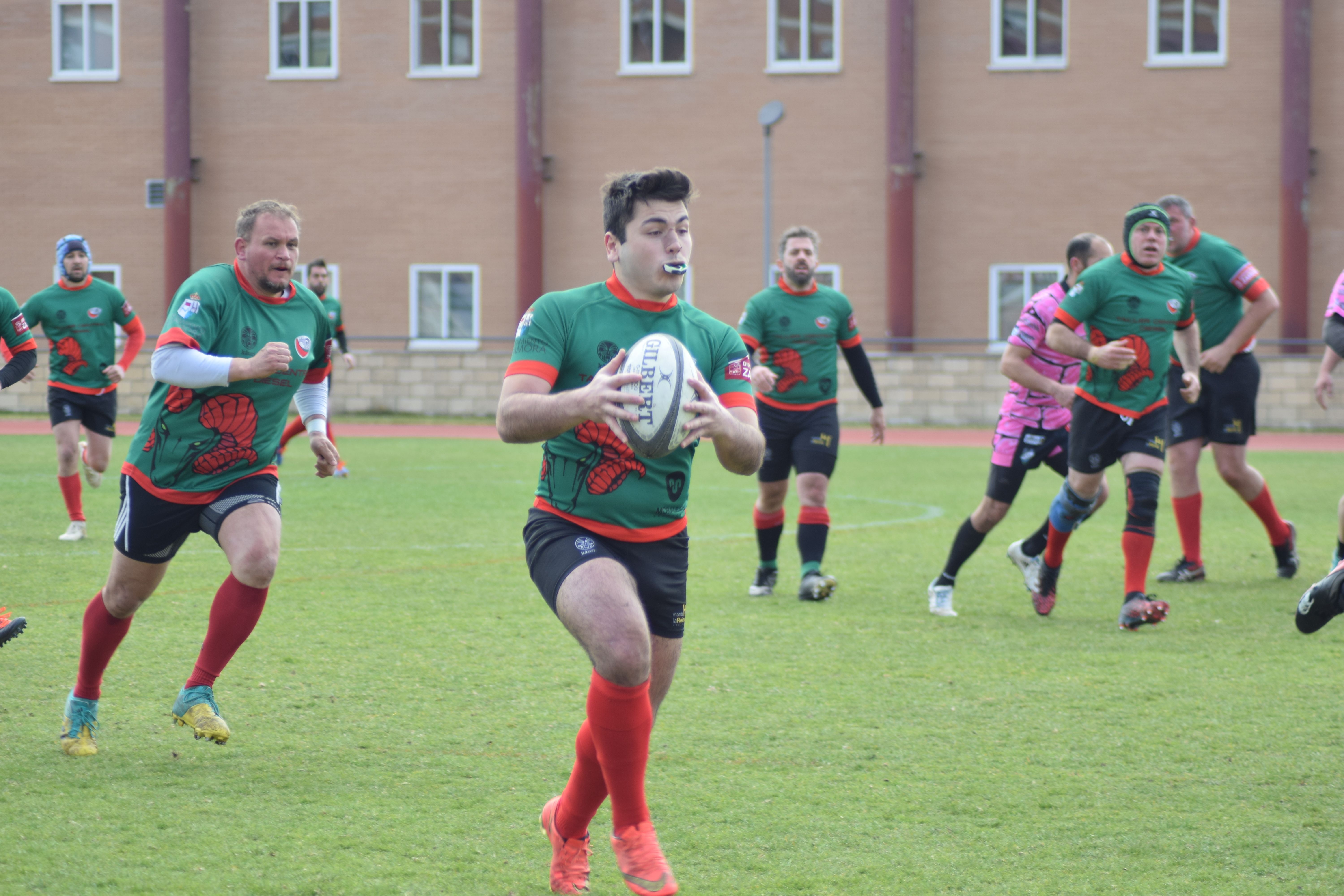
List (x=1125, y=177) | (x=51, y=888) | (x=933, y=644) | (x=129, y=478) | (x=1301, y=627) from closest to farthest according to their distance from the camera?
(x=51, y=888) → (x=1301, y=627) → (x=129, y=478) → (x=933, y=644) → (x=1125, y=177)

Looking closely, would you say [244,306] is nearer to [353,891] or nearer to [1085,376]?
[353,891]

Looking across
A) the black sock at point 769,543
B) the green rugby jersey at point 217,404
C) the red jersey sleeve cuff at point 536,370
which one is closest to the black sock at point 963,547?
the black sock at point 769,543

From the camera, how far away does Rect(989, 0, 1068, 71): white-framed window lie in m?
28.4

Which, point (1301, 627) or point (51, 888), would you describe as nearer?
point (51, 888)

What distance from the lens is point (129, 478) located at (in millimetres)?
5516

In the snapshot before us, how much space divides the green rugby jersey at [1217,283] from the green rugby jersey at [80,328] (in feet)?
27.0

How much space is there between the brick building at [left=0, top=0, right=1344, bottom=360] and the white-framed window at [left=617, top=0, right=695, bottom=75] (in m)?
0.05

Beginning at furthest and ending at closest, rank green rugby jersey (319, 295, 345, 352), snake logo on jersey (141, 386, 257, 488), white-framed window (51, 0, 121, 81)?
1. white-framed window (51, 0, 121, 81)
2. green rugby jersey (319, 295, 345, 352)
3. snake logo on jersey (141, 386, 257, 488)

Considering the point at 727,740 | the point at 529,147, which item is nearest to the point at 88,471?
the point at 727,740

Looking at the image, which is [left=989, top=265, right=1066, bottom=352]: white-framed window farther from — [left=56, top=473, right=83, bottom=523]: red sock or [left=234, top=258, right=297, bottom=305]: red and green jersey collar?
[left=234, top=258, right=297, bottom=305]: red and green jersey collar

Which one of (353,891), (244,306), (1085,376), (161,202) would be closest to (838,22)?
(161,202)

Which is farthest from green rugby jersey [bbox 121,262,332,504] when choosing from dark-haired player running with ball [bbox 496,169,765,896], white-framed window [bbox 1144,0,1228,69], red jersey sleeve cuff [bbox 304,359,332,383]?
white-framed window [bbox 1144,0,1228,69]

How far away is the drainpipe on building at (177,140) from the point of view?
30.1m

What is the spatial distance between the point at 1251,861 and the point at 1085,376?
168 inches
